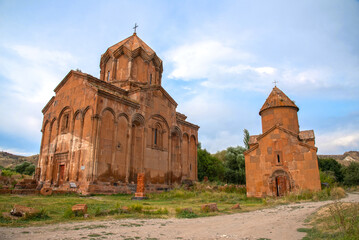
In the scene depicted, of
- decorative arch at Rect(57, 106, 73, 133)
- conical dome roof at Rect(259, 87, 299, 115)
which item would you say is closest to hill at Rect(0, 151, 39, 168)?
decorative arch at Rect(57, 106, 73, 133)

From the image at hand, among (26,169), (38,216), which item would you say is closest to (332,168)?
(38,216)

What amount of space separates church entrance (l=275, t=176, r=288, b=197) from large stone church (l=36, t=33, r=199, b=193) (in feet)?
25.8

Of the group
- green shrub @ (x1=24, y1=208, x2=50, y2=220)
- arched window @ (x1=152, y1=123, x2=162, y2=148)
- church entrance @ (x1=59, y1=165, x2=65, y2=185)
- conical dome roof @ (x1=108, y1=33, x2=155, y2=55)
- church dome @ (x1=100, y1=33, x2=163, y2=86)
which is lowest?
green shrub @ (x1=24, y1=208, x2=50, y2=220)

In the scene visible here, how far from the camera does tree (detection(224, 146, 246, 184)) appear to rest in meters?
30.5

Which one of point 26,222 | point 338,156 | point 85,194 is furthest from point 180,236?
point 338,156

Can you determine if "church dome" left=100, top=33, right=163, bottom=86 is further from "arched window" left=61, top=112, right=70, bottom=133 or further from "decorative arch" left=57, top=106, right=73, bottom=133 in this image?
"arched window" left=61, top=112, right=70, bottom=133

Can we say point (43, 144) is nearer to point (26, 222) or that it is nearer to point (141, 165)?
point (141, 165)

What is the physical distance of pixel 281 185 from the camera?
1413 centimetres

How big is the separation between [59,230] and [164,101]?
50.3 feet

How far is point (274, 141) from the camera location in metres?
14.8

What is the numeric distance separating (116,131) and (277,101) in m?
11.3

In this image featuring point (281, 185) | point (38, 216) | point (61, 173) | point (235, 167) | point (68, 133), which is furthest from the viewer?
point (235, 167)

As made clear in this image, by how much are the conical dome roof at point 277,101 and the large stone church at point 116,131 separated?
24.0 ft

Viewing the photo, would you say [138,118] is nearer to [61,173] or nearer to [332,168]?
[61,173]
